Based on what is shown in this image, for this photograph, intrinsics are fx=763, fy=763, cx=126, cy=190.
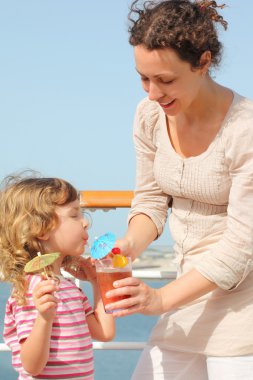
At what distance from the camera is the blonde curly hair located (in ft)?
7.46

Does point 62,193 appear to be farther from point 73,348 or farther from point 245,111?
point 245,111

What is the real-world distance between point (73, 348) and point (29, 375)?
0.49ft

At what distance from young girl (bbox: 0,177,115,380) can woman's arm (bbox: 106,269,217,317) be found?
0.21 m

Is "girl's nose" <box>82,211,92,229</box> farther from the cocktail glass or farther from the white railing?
the white railing

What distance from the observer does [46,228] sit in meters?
2.30

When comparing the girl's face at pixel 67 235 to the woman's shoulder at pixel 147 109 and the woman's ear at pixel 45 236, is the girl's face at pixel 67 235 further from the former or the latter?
the woman's shoulder at pixel 147 109

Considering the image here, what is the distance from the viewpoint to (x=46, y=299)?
208cm

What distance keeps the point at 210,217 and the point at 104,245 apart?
38 centimetres

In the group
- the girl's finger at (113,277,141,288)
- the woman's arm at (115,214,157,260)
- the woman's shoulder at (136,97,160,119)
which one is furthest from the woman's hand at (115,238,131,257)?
the woman's shoulder at (136,97,160,119)

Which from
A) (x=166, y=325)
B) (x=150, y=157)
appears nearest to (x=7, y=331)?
(x=166, y=325)

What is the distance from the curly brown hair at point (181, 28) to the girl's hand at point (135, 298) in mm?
618

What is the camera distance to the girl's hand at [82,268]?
2426 mm

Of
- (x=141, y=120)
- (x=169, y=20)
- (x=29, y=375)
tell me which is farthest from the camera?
(x=141, y=120)

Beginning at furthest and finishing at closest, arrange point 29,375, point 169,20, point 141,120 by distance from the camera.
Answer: point 141,120 → point 29,375 → point 169,20
